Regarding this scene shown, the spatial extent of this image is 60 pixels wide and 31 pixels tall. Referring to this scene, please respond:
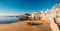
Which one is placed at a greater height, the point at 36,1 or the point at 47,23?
the point at 36,1

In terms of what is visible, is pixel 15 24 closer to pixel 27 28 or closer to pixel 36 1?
pixel 27 28

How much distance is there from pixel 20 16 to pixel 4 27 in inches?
14.4

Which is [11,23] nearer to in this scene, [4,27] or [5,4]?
[4,27]

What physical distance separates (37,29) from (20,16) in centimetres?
41

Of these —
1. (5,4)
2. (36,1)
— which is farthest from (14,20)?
(36,1)

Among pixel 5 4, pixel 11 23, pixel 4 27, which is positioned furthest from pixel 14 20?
pixel 5 4

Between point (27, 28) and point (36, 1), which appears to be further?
point (36, 1)

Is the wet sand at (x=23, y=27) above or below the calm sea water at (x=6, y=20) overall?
below

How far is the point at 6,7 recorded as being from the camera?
2.02 m

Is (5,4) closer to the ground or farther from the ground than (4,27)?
farther from the ground

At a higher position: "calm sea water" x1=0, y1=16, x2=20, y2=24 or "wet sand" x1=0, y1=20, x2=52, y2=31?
"calm sea water" x1=0, y1=16, x2=20, y2=24

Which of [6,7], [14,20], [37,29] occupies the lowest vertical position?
[37,29]

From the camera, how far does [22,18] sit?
79.6 inches

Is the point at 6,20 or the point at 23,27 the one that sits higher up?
the point at 6,20
